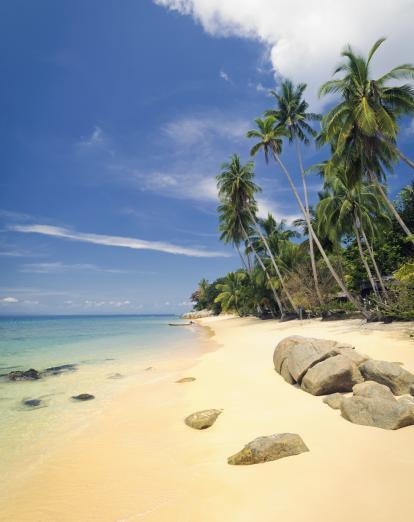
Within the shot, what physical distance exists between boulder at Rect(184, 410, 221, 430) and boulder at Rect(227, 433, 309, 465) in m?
1.57

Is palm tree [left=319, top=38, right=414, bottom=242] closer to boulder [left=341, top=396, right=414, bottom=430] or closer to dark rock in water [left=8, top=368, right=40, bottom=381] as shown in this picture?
boulder [left=341, top=396, right=414, bottom=430]

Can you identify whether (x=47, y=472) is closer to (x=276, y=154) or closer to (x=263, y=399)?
(x=263, y=399)

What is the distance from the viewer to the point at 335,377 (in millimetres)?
6090

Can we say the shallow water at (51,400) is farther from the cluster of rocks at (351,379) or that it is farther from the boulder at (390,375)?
the boulder at (390,375)

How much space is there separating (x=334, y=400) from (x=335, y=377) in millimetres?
669

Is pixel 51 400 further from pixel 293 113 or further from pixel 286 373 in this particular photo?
pixel 293 113

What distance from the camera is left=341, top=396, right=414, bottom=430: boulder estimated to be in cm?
423

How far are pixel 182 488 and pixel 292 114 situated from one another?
2726cm

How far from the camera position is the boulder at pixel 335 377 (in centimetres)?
608

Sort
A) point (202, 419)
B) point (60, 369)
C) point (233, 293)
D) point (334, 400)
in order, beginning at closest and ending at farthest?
point (334, 400)
point (202, 419)
point (60, 369)
point (233, 293)

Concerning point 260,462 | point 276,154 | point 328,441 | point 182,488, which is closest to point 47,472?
point 182,488

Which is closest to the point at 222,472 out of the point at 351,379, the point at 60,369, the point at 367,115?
the point at 351,379

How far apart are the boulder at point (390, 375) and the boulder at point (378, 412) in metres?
1.20

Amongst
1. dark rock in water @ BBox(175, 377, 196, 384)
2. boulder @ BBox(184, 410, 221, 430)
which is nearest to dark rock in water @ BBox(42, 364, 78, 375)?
dark rock in water @ BBox(175, 377, 196, 384)
